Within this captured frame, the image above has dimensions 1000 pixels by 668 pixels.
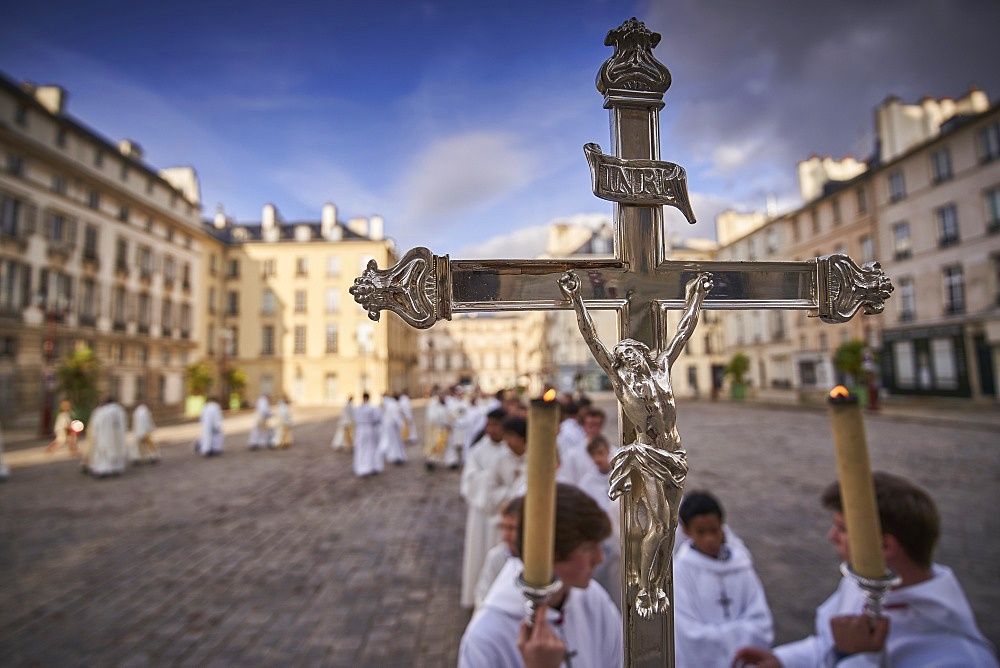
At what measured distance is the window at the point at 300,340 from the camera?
44625mm

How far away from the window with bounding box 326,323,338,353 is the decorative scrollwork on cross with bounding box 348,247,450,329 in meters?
45.6

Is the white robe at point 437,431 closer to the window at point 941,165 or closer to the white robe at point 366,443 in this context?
the white robe at point 366,443

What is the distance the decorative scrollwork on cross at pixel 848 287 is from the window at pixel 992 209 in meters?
30.1

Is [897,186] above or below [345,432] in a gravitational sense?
above

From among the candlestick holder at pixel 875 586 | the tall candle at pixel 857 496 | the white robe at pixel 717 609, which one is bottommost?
the white robe at pixel 717 609

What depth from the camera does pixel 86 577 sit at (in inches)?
223

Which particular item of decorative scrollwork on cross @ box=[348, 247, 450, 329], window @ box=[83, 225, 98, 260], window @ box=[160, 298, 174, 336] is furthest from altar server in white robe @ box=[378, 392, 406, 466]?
window @ box=[160, 298, 174, 336]

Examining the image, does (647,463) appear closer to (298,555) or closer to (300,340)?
(298,555)

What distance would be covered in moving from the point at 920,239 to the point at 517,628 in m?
33.3

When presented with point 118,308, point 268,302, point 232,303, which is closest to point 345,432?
point 118,308

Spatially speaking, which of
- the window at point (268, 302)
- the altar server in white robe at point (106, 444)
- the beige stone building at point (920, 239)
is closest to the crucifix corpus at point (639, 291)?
the altar server in white robe at point (106, 444)

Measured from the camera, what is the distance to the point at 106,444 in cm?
1193

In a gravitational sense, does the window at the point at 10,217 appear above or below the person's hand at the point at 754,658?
above

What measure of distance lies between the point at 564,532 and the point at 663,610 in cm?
91
